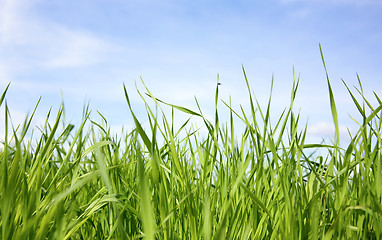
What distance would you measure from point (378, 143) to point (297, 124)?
235mm

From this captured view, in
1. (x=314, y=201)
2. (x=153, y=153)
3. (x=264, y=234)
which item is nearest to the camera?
(x=153, y=153)

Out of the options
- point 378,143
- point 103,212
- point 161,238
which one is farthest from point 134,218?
point 378,143

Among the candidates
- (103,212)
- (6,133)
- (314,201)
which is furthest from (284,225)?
(6,133)

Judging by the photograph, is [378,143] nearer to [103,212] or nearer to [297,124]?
[297,124]

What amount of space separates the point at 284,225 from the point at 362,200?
0.22 meters

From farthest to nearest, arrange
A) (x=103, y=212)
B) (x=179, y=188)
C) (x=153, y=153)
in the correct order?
(x=103, y=212)
(x=179, y=188)
(x=153, y=153)

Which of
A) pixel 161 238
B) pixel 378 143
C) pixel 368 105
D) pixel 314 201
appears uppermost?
pixel 368 105

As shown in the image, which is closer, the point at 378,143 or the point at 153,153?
the point at 153,153

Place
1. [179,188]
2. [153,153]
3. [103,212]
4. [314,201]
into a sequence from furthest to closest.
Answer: [103,212], [179,188], [314,201], [153,153]

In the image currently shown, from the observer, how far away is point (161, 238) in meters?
1.02

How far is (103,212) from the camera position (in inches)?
51.6

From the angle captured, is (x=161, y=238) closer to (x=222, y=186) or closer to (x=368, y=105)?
(x=222, y=186)

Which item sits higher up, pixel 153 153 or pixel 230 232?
pixel 153 153

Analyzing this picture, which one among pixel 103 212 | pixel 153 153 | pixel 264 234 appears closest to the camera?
pixel 153 153
